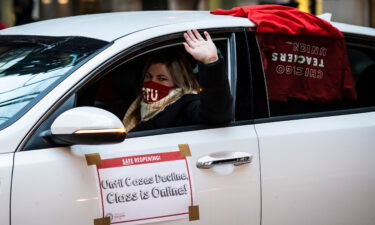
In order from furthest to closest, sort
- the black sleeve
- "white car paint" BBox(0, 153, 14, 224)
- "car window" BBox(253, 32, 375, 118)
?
1. "car window" BBox(253, 32, 375, 118)
2. the black sleeve
3. "white car paint" BBox(0, 153, 14, 224)

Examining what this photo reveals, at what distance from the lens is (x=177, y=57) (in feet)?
11.5

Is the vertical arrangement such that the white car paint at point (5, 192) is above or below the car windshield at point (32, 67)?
below

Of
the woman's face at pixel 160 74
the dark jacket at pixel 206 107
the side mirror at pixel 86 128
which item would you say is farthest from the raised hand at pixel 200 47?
the side mirror at pixel 86 128

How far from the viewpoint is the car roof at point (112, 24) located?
3.23 m

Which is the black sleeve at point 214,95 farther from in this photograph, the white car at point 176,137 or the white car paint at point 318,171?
the white car paint at point 318,171

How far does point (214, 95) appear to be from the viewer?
10.1 feet

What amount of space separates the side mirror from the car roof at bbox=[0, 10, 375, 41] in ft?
1.71

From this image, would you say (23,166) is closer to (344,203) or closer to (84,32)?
(84,32)

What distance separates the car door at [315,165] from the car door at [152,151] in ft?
0.31

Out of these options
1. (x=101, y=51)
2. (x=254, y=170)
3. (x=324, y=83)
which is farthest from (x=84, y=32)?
(x=324, y=83)

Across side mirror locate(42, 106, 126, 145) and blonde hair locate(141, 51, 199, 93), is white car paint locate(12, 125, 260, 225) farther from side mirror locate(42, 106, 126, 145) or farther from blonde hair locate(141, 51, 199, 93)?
blonde hair locate(141, 51, 199, 93)

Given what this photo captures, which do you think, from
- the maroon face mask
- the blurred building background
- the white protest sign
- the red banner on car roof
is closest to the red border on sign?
the white protest sign

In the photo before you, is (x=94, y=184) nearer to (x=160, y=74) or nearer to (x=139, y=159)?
(x=139, y=159)

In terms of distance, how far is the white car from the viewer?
8.90 ft
